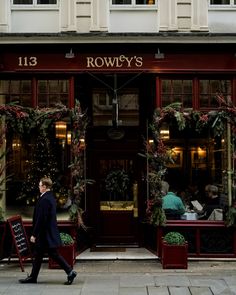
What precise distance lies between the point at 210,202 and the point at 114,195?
2.51 metres

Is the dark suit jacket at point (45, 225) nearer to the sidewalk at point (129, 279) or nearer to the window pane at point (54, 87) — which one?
the sidewalk at point (129, 279)

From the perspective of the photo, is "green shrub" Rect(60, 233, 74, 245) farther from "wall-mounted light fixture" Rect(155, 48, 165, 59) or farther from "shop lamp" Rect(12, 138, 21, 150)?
"wall-mounted light fixture" Rect(155, 48, 165, 59)

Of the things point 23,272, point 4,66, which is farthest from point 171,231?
point 4,66

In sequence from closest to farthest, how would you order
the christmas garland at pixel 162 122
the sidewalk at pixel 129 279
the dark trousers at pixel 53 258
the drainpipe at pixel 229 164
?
the sidewalk at pixel 129 279
the dark trousers at pixel 53 258
the christmas garland at pixel 162 122
the drainpipe at pixel 229 164

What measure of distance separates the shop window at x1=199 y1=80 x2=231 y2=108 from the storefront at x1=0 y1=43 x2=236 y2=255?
23mm

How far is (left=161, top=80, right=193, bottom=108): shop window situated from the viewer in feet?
43.4

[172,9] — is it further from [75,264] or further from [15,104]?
[75,264]

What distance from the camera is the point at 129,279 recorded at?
11.0 m

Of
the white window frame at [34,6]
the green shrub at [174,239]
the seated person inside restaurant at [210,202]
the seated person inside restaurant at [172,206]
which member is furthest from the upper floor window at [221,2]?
the green shrub at [174,239]

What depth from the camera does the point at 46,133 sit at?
13.5 meters

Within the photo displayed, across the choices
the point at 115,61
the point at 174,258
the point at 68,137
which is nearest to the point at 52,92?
the point at 68,137

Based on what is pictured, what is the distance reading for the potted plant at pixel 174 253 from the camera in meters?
11.9

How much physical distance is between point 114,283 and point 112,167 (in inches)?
175

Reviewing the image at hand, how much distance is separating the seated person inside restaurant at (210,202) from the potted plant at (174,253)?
146 cm
